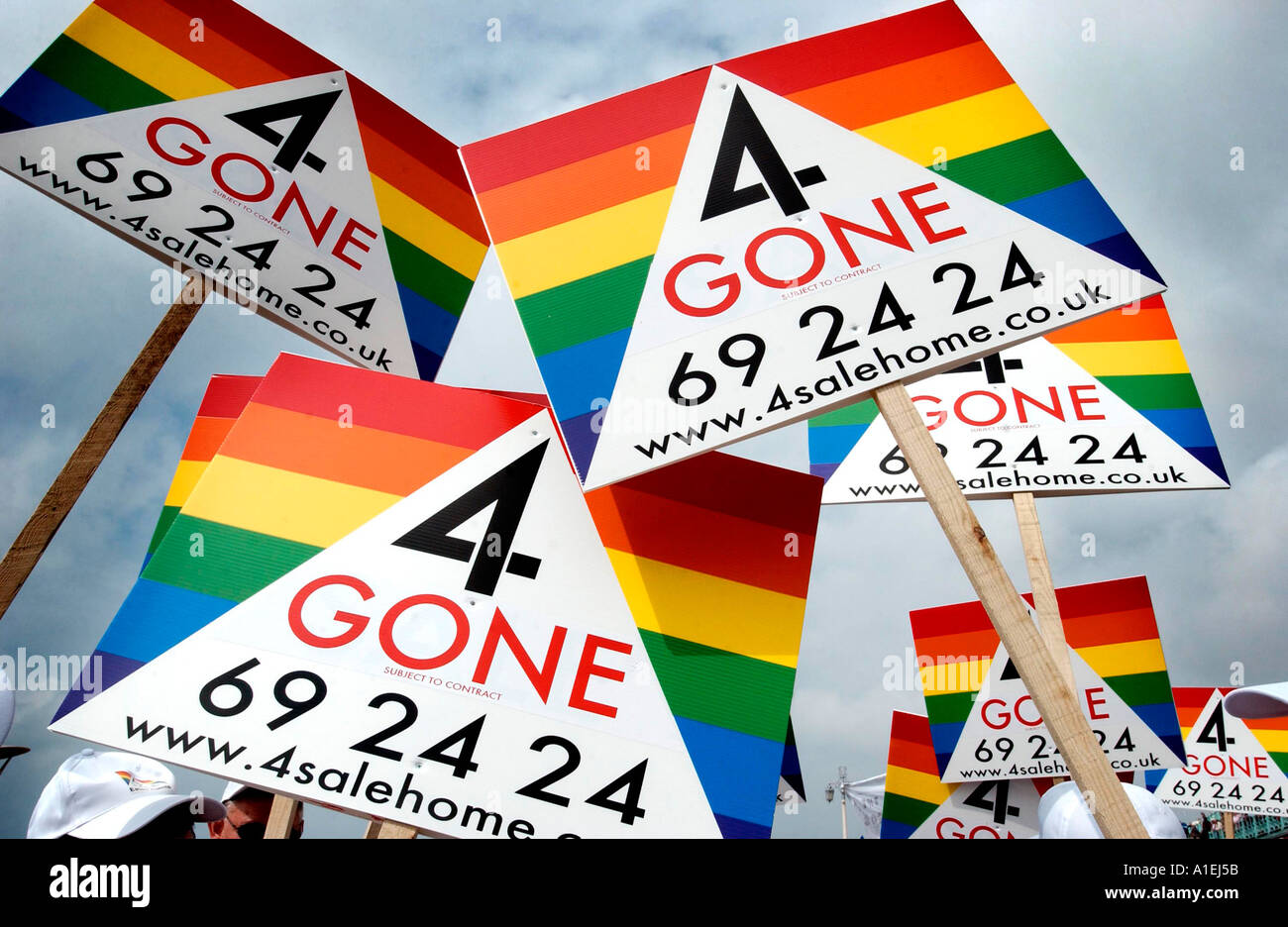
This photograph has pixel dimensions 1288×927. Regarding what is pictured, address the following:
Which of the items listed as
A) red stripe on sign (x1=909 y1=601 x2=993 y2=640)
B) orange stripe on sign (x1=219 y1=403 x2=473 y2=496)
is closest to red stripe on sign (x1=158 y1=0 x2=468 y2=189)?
orange stripe on sign (x1=219 y1=403 x2=473 y2=496)

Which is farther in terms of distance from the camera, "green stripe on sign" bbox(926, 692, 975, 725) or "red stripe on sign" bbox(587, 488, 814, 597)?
"green stripe on sign" bbox(926, 692, 975, 725)

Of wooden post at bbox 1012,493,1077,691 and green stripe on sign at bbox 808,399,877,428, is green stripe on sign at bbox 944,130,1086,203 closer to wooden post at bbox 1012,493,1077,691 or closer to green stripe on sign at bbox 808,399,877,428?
wooden post at bbox 1012,493,1077,691

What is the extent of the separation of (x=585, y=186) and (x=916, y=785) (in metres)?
4.72

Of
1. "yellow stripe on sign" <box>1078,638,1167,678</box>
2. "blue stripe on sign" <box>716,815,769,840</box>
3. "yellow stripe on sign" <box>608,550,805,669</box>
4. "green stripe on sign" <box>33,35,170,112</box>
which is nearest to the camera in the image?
"blue stripe on sign" <box>716,815,769,840</box>

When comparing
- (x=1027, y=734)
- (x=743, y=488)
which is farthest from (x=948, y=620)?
(x=743, y=488)

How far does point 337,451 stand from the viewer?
272 cm

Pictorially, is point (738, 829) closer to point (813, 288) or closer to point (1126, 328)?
point (813, 288)

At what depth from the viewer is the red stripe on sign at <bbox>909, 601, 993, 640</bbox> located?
18.4 feet

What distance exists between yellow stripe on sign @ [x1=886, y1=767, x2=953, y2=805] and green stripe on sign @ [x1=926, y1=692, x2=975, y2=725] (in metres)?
0.71

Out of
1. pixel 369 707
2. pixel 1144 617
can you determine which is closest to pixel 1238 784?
pixel 1144 617
